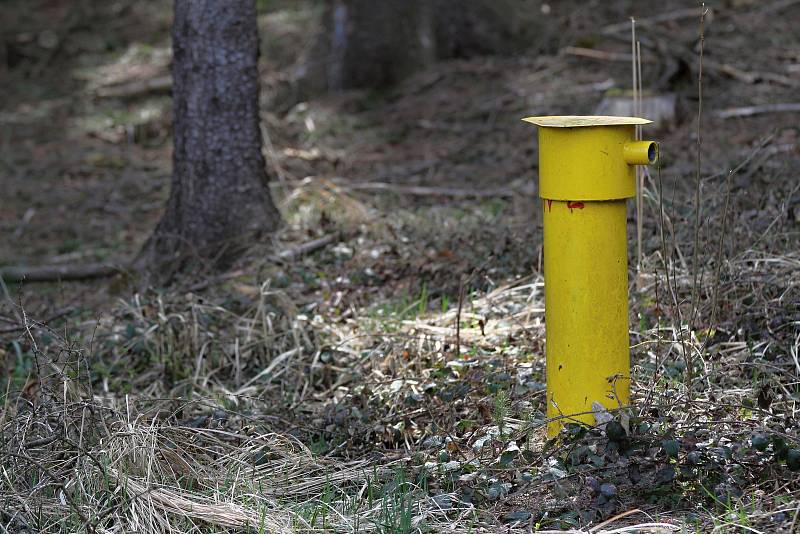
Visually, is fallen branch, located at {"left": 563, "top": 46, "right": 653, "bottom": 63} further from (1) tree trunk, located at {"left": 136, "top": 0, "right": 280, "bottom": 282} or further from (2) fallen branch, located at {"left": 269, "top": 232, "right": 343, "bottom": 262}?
(1) tree trunk, located at {"left": 136, "top": 0, "right": 280, "bottom": 282}

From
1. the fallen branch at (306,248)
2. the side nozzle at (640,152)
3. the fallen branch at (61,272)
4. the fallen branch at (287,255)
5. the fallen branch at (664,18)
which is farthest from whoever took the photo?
the fallen branch at (664,18)

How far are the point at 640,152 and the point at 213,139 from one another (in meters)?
3.23

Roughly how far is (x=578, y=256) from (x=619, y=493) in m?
0.71

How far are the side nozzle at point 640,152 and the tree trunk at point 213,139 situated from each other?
3.06 meters

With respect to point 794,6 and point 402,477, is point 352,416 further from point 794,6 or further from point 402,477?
point 794,6

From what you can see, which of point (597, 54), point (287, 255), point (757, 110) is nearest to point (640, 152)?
point (287, 255)

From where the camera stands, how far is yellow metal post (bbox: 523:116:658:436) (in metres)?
2.76

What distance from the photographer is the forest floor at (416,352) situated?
2715mm

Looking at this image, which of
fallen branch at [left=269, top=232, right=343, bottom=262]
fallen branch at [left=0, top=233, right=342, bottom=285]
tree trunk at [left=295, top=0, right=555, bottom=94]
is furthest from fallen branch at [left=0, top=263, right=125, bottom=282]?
tree trunk at [left=295, top=0, right=555, bottom=94]

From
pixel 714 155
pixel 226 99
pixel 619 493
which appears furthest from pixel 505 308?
pixel 714 155

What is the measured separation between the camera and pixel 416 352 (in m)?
3.94

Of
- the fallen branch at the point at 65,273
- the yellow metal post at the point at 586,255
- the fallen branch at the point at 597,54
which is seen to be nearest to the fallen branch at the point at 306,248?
the fallen branch at the point at 65,273

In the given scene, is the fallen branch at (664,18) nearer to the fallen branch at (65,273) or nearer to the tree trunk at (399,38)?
the tree trunk at (399,38)

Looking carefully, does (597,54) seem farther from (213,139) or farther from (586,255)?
(586,255)
